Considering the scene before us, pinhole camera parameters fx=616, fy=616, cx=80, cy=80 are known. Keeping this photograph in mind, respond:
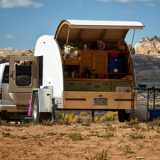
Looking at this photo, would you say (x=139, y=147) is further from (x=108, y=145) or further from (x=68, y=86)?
(x=68, y=86)

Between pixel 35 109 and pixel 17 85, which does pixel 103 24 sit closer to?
pixel 35 109

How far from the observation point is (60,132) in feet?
41.5

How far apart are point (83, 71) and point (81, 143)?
6.72 m

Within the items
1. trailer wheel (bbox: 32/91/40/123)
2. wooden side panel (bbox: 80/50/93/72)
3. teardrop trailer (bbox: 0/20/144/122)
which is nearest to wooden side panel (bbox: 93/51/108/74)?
teardrop trailer (bbox: 0/20/144/122)

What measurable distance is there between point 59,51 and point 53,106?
1508 mm

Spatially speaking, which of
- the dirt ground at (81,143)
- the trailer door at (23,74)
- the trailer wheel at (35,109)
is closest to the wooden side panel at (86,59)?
the trailer wheel at (35,109)

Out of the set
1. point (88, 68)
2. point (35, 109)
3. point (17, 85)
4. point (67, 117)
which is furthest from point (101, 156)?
point (17, 85)

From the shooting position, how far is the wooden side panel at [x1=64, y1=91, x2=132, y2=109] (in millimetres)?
16594

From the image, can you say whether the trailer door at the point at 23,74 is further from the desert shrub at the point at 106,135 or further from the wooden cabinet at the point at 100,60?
the desert shrub at the point at 106,135

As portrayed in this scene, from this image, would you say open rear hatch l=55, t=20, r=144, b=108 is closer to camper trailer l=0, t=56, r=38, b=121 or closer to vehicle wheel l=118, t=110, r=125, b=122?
vehicle wheel l=118, t=110, r=125, b=122

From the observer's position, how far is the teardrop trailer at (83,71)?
16.6 metres

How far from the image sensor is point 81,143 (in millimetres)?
10922

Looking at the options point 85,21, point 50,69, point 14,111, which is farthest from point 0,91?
point 85,21

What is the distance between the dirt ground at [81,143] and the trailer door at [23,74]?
4.66m
